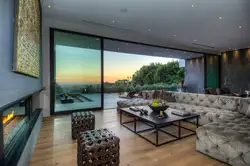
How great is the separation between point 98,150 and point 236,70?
10785 millimetres

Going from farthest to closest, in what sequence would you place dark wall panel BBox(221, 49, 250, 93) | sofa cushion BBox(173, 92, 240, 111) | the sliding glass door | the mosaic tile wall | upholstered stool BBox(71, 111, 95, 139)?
dark wall panel BBox(221, 49, 250, 93), the sliding glass door, sofa cushion BBox(173, 92, 240, 111), upholstered stool BBox(71, 111, 95, 139), the mosaic tile wall

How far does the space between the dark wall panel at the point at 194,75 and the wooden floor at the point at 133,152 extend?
8.57 metres

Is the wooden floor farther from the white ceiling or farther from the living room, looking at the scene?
the white ceiling

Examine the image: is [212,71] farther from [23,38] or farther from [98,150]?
[23,38]

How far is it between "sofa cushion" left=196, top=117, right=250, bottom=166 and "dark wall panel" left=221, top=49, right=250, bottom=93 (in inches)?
325

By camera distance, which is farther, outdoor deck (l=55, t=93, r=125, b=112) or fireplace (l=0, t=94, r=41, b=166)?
outdoor deck (l=55, t=93, r=125, b=112)

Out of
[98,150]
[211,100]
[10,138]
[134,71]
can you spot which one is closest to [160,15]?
[211,100]

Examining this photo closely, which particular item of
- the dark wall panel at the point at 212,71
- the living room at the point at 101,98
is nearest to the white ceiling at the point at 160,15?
the living room at the point at 101,98

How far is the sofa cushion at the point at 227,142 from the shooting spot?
1.81 m

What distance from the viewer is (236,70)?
9.03 metres

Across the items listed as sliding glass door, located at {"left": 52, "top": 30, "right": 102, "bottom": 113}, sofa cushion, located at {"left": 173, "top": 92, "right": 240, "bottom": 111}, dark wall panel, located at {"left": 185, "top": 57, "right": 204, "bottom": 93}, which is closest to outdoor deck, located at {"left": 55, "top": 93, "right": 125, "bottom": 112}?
sliding glass door, located at {"left": 52, "top": 30, "right": 102, "bottom": 113}

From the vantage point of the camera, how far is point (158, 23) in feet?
16.0

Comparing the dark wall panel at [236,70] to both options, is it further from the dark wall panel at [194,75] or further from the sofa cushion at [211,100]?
the sofa cushion at [211,100]

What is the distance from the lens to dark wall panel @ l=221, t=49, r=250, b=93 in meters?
8.59
